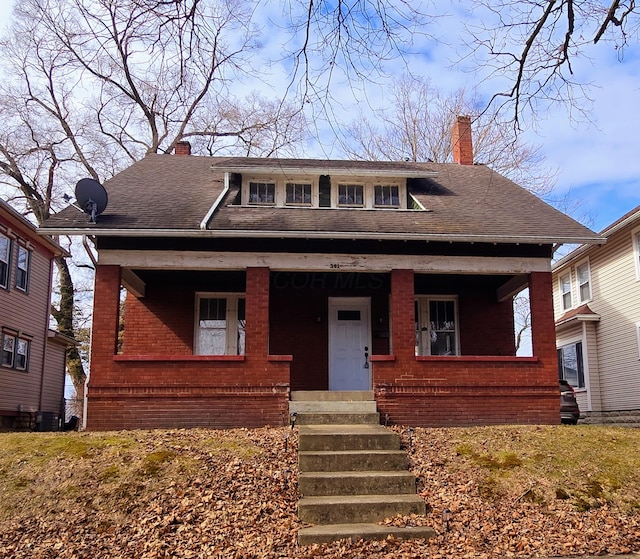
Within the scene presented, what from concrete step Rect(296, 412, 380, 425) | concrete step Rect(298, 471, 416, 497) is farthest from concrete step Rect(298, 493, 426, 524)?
concrete step Rect(296, 412, 380, 425)

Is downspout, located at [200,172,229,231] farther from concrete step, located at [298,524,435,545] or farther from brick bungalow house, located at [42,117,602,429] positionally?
concrete step, located at [298,524,435,545]

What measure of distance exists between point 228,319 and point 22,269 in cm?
849

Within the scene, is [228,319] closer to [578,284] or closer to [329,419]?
[329,419]

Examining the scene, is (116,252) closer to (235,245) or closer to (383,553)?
(235,245)

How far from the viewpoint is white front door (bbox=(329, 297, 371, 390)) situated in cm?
1424

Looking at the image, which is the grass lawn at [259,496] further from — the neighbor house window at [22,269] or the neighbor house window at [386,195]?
the neighbor house window at [22,269]

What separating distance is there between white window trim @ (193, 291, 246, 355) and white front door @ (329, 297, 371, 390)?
208cm

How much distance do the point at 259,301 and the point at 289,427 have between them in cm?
239

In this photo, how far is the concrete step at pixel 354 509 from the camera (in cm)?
746

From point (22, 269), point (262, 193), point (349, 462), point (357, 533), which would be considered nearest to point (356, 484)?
point (349, 462)

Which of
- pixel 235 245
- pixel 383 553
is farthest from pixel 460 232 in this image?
pixel 383 553

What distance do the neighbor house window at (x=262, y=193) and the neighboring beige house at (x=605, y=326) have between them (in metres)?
9.24

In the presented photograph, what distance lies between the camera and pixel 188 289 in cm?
1441

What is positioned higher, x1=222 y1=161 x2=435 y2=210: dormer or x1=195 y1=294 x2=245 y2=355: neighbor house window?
x1=222 y1=161 x2=435 y2=210: dormer
